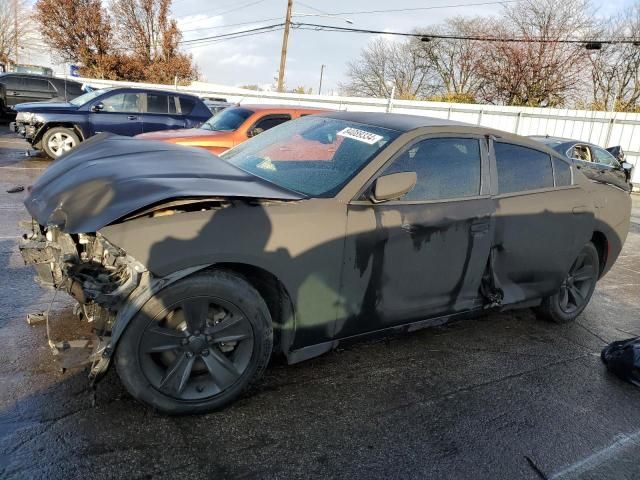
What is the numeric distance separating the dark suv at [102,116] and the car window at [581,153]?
28.7ft

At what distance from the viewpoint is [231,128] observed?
8047mm

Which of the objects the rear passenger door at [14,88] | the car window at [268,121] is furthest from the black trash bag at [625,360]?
the rear passenger door at [14,88]

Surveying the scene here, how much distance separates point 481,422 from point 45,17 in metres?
45.5

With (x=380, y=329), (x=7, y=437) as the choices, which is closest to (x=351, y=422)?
(x=380, y=329)

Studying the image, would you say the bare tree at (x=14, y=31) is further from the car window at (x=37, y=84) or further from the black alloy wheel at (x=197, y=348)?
the black alloy wheel at (x=197, y=348)

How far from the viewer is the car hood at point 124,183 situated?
238 centimetres

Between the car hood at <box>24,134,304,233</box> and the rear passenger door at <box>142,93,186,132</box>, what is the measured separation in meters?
7.76

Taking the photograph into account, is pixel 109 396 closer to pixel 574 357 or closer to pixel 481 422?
pixel 481 422

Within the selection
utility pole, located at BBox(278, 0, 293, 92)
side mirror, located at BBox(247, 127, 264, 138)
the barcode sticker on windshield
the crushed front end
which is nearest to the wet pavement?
the crushed front end

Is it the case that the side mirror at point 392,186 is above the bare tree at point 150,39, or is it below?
below

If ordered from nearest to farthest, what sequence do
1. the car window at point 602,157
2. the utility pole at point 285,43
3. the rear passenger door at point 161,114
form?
the rear passenger door at point 161,114 → the car window at point 602,157 → the utility pole at point 285,43

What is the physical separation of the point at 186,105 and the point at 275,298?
9537mm

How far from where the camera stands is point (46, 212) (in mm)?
2629

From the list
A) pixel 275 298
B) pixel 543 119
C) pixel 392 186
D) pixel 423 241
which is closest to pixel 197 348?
pixel 275 298
